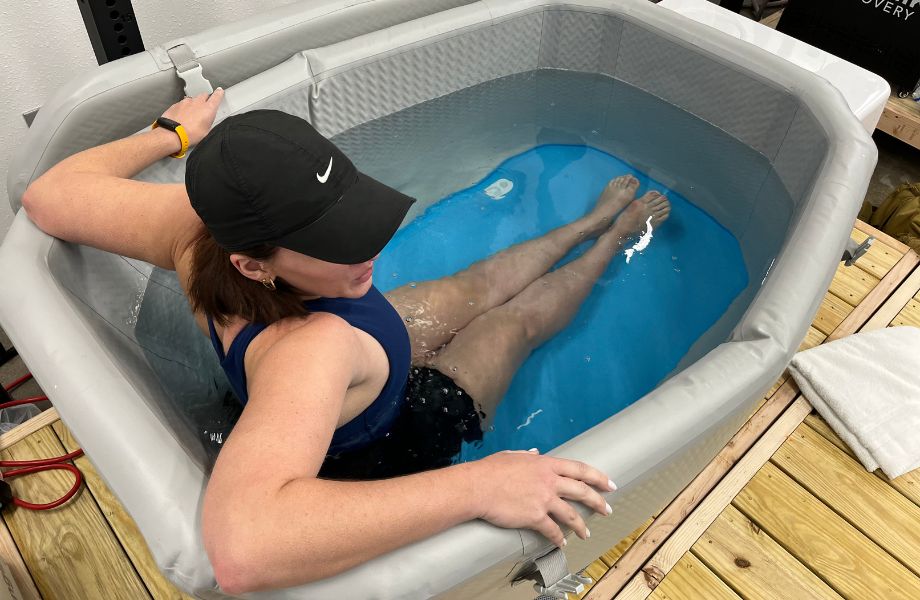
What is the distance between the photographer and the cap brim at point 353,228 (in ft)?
2.53

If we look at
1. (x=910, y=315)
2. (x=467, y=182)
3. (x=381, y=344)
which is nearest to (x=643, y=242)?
(x=467, y=182)

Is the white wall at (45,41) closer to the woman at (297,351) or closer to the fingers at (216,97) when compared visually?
the fingers at (216,97)

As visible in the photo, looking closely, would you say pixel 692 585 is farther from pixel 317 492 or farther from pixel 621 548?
pixel 317 492

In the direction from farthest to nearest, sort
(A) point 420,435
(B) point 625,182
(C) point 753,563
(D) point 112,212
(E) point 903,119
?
(E) point 903,119, (B) point 625,182, (C) point 753,563, (A) point 420,435, (D) point 112,212

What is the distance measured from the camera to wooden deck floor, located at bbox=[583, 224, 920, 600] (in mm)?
1312

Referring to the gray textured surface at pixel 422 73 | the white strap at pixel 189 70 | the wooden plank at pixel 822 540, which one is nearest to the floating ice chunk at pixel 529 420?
the wooden plank at pixel 822 540

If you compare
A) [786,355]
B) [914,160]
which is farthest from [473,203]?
[914,160]

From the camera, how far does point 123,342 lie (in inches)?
46.4

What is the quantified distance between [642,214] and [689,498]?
80cm

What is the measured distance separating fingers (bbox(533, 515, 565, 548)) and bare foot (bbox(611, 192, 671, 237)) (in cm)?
109

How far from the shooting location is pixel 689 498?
142 cm

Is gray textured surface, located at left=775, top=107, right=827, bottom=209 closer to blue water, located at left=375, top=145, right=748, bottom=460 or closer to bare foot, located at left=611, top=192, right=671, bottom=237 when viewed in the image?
blue water, located at left=375, top=145, right=748, bottom=460

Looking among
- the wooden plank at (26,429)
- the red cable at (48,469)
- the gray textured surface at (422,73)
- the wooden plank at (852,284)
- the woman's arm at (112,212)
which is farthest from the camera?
the wooden plank at (852,284)

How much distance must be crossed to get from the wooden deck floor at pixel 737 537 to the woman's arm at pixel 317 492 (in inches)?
24.9
